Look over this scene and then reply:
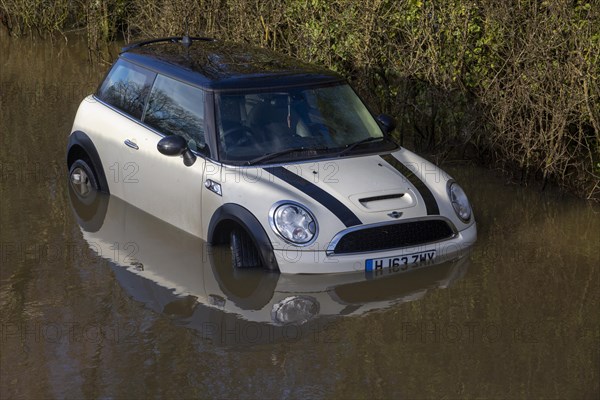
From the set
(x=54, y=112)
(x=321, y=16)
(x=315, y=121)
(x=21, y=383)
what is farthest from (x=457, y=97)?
(x=21, y=383)

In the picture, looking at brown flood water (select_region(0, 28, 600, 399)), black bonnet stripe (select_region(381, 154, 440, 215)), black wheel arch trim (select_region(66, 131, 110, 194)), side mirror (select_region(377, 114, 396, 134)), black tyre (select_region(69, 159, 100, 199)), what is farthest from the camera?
black tyre (select_region(69, 159, 100, 199))

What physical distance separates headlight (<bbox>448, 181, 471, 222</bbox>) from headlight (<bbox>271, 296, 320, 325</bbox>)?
1.38 metres

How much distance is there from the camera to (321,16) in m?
11.8

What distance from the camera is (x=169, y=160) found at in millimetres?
8570

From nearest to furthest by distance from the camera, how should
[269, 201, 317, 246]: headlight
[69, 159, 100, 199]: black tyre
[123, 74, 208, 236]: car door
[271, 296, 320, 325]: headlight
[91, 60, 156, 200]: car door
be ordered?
[271, 296, 320, 325]: headlight
[269, 201, 317, 246]: headlight
[123, 74, 208, 236]: car door
[91, 60, 156, 200]: car door
[69, 159, 100, 199]: black tyre

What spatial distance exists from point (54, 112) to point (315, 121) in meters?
5.52

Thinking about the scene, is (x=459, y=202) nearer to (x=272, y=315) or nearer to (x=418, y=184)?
(x=418, y=184)

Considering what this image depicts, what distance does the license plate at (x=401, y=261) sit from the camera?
772 cm

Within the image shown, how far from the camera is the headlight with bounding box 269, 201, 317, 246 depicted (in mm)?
7641

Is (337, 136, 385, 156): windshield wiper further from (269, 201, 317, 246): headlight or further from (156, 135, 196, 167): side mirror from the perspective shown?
(156, 135, 196, 167): side mirror

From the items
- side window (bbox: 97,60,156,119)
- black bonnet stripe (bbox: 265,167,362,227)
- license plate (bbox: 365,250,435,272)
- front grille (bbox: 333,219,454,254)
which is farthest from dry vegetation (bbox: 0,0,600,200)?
black bonnet stripe (bbox: 265,167,362,227)

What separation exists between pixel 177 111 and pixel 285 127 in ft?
3.10

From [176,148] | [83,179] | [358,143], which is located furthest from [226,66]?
[83,179]

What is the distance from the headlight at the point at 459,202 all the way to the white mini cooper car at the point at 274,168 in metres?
0.01
